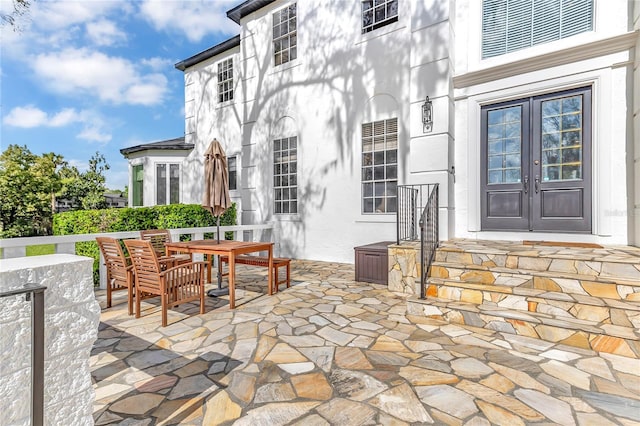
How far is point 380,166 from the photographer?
23.4 feet

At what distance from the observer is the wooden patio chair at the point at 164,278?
143 inches

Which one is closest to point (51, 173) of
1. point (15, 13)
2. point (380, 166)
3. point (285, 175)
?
point (15, 13)

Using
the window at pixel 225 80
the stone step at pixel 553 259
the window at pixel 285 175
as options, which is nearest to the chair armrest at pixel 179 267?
the stone step at pixel 553 259

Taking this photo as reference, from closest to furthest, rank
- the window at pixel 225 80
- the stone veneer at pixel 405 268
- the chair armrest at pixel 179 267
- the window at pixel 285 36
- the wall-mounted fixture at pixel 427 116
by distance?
the chair armrest at pixel 179 267 < the stone veneer at pixel 405 268 < the wall-mounted fixture at pixel 427 116 < the window at pixel 285 36 < the window at pixel 225 80

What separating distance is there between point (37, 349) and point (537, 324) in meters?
4.10

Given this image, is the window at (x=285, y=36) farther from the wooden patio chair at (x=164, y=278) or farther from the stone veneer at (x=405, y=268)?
the wooden patio chair at (x=164, y=278)

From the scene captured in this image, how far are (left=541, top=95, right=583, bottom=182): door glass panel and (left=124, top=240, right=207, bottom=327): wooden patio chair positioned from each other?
A: 589cm

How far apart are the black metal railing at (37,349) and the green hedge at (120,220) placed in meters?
5.68

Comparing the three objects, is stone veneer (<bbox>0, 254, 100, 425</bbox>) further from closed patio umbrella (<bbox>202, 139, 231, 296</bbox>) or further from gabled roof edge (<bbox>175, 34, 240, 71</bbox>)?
Answer: gabled roof edge (<bbox>175, 34, 240, 71</bbox>)

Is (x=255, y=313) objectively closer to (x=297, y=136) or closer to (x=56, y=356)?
(x=56, y=356)

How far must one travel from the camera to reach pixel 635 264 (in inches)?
139

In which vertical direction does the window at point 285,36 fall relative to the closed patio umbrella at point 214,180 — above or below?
above

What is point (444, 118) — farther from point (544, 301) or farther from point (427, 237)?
point (544, 301)

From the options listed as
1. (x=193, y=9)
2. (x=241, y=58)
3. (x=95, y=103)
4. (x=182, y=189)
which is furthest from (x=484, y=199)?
(x=95, y=103)
